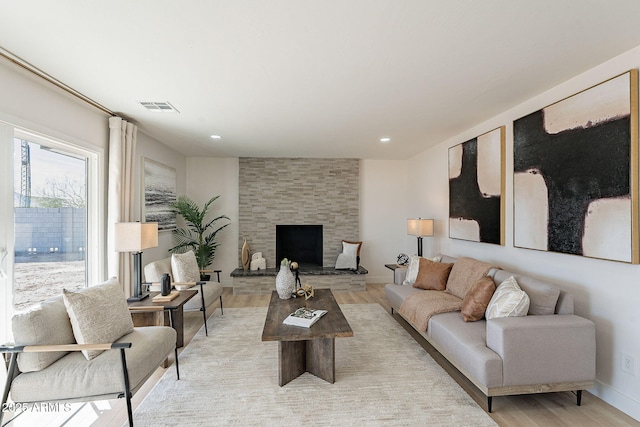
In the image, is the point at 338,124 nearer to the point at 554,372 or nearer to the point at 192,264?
the point at 192,264

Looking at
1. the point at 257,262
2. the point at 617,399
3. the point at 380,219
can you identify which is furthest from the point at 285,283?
the point at 380,219

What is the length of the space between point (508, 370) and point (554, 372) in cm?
35

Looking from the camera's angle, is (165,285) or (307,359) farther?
(165,285)

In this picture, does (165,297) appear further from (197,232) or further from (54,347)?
(197,232)

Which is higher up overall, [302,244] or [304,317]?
[302,244]

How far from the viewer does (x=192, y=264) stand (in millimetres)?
3936

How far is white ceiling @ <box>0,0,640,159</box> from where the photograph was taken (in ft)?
5.27

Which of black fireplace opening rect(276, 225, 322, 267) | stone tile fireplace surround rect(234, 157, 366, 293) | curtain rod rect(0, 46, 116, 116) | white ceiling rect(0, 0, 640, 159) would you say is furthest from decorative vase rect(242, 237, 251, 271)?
curtain rod rect(0, 46, 116, 116)

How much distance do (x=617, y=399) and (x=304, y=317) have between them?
2.40m

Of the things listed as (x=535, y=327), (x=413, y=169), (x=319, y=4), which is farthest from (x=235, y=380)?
(x=413, y=169)

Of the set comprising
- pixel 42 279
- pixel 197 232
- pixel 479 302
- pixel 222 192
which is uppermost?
pixel 222 192

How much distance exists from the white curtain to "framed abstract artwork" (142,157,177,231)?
635 mm

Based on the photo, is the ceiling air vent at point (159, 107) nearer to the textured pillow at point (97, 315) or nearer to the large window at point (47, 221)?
the large window at point (47, 221)

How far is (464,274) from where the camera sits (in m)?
3.33
